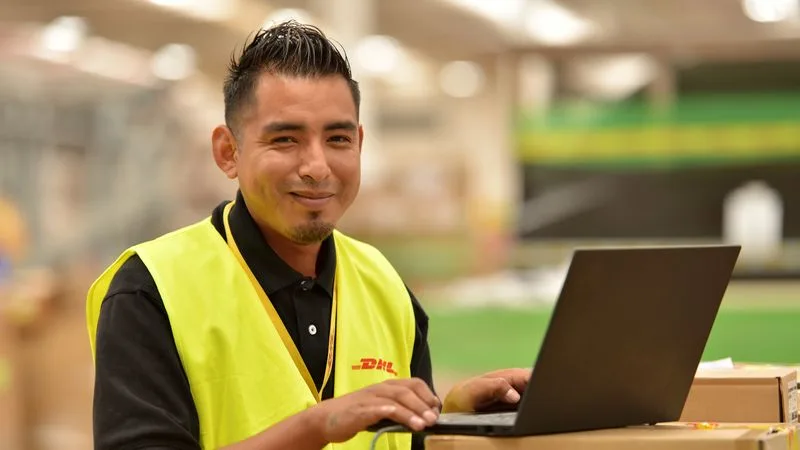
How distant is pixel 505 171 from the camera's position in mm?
8695

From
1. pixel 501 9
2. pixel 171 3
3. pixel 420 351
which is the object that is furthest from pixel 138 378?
pixel 171 3

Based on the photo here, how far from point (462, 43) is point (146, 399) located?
37.2 ft

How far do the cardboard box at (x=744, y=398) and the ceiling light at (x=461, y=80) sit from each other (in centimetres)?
1494

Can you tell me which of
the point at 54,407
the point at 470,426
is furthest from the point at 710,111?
the point at 470,426

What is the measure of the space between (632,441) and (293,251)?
78cm

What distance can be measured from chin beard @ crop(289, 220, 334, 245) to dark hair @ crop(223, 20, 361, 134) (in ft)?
0.68

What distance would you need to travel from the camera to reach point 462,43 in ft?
42.5

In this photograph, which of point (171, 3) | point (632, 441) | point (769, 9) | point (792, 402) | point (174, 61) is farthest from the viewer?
point (174, 61)

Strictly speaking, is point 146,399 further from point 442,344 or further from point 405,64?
point 405,64

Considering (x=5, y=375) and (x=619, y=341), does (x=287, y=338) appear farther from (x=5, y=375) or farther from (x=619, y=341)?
(x=5, y=375)

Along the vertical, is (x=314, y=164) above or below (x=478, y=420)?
above

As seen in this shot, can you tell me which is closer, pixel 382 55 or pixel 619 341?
pixel 619 341

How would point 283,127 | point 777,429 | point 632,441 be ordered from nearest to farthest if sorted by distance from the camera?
point 632,441, point 777,429, point 283,127

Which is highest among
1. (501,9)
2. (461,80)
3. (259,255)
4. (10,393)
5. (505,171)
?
(461,80)
